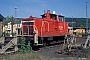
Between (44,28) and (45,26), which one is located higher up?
(45,26)

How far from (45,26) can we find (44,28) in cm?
36

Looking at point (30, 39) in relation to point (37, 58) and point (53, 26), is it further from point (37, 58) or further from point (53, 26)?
point (37, 58)

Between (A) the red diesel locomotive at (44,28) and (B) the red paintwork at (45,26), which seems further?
(B) the red paintwork at (45,26)

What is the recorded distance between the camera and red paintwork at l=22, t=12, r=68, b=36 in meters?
17.4

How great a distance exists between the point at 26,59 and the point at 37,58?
23.9 inches

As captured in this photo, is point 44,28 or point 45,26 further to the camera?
point 45,26

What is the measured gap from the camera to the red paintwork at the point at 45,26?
17.4 m

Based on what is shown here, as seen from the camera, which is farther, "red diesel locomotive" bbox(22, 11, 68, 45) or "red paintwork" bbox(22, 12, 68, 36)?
"red paintwork" bbox(22, 12, 68, 36)

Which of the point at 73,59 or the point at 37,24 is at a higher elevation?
the point at 37,24

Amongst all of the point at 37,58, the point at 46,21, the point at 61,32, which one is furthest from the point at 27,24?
the point at 37,58

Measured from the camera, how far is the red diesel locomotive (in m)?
16.9

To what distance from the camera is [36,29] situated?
17156mm

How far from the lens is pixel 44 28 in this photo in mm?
18234

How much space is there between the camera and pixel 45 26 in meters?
18.5
